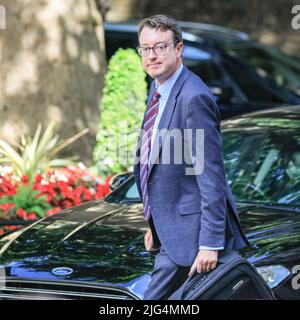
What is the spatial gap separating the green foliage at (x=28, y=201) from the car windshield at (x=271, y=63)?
14.3 ft

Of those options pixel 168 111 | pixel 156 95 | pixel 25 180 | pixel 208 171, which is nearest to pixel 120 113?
pixel 25 180

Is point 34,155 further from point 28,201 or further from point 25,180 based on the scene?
point 28,201

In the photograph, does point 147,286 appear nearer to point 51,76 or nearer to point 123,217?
point 123,217

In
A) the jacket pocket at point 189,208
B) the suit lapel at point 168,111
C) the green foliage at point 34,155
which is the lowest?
the green foliage at point 34,155

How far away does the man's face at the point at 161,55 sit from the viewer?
448 cm

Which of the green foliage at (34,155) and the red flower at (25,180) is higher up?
the green foliage at (34,155)

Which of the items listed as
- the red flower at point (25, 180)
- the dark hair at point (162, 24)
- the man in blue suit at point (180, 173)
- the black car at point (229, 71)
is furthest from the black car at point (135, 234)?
the black car at point (229, 71)

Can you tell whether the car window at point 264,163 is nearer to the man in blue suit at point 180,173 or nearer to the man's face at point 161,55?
the man in blue suit at point 180,173

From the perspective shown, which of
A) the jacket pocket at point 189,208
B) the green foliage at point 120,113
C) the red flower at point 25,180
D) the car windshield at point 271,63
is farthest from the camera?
the car windshield at point 271,63

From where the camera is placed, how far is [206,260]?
4.33 metres

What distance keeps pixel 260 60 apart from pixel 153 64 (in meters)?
8.08

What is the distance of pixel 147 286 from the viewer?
16.0ft

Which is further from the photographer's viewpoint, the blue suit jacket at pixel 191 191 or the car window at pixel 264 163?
the car window at pixel 264 163
